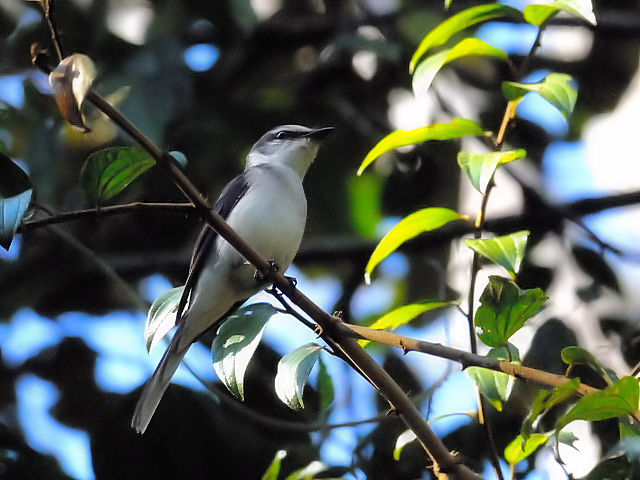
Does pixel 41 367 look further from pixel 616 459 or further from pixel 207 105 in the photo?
pixel 616 459

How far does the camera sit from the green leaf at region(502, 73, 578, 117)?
1.75 metres

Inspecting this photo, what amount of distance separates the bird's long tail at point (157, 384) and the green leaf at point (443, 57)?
4.15 ft

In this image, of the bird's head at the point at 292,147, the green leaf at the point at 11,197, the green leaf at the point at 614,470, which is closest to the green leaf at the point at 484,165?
the green leaf at the point at 614,470

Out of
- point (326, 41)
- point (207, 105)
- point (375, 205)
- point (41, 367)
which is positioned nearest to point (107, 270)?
point (41, 367)

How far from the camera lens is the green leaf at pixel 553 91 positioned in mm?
1751

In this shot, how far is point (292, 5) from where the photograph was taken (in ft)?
14.6

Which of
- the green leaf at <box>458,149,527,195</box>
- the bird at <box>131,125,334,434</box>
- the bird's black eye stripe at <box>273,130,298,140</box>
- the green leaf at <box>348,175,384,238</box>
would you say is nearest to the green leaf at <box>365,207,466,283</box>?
the green leaf at <box>458,149,527,195</box>

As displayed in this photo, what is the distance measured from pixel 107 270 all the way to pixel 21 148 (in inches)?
34.8

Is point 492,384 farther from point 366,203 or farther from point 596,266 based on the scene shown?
point 366,203

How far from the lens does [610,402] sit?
146 cm

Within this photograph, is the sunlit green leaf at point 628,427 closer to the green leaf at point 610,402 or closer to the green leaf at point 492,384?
the green leaf at point 610,402

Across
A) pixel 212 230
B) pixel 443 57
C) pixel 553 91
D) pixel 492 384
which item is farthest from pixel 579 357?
pixel 212 230

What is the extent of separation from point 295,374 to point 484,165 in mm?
601

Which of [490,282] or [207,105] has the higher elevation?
[490,282]
